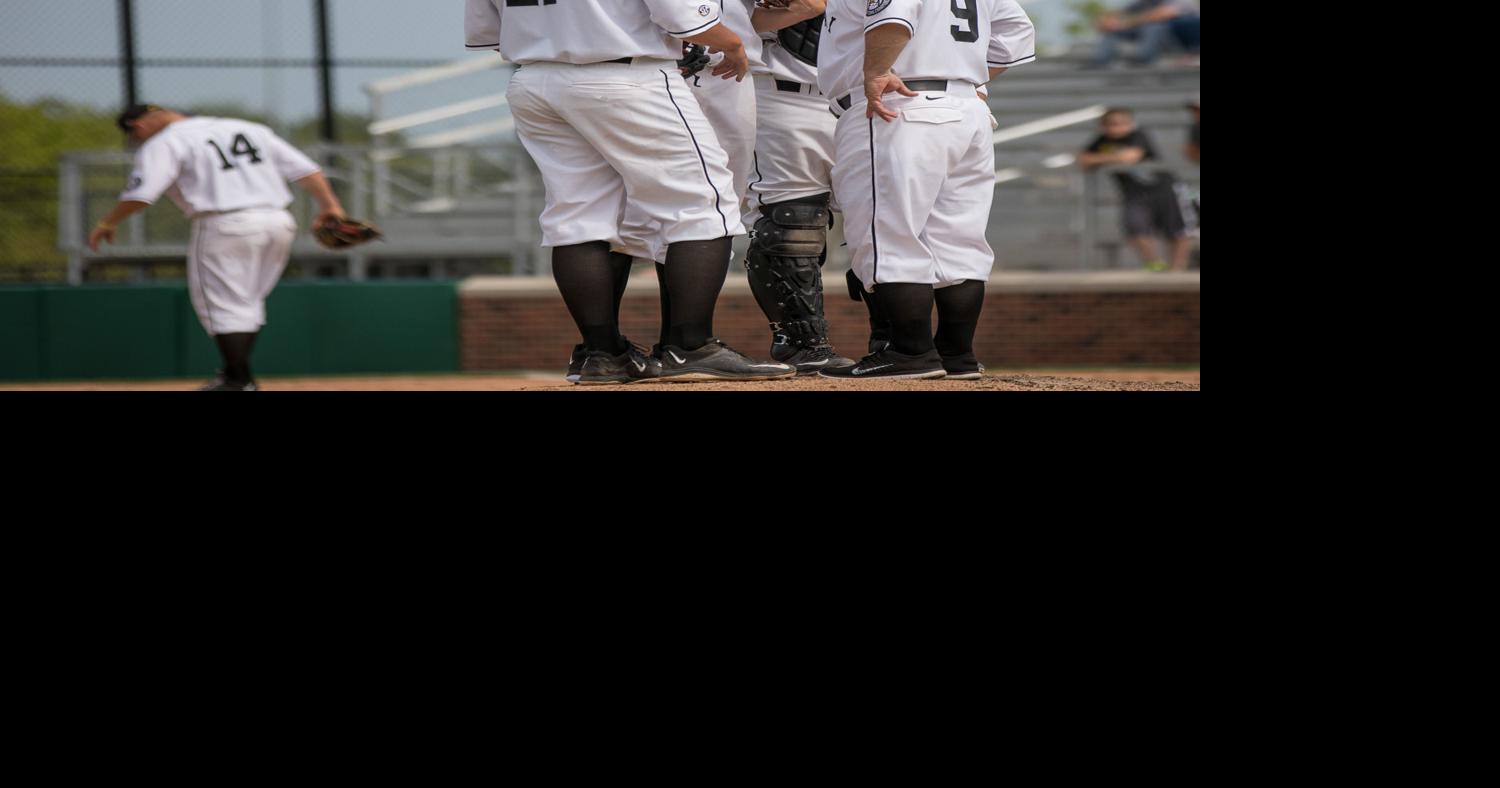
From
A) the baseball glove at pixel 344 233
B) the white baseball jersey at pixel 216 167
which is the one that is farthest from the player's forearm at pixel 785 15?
the white baseball jersey at pixel 216 167

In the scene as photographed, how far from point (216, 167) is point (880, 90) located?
367 cm

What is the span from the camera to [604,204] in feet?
12.7


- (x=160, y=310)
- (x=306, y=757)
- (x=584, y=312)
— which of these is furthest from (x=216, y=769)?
(x=160, y=310)

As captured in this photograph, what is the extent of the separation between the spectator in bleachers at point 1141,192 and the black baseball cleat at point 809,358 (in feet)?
17.6

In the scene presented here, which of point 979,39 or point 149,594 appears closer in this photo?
point 149,594

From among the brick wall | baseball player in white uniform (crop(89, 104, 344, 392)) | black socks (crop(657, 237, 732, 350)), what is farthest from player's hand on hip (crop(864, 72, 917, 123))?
the brick wall

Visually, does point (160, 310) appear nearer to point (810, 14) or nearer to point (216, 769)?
point (810, 14)

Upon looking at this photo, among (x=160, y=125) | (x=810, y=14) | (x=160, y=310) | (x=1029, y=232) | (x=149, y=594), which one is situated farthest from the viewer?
(x=1029, y=232)

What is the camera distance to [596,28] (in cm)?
362

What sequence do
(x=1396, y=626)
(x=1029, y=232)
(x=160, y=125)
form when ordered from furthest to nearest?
(x=1029, y=232) < (x=160, y=125) < (x=1396, y=626)

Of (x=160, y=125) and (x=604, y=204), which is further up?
(x=160, y=125)

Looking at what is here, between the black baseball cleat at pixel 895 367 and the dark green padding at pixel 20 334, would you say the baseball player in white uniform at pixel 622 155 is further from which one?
the dark green padding at pixel 20 334

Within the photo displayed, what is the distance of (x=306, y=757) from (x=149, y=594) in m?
0.34

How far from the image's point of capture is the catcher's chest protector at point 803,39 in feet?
14.5
